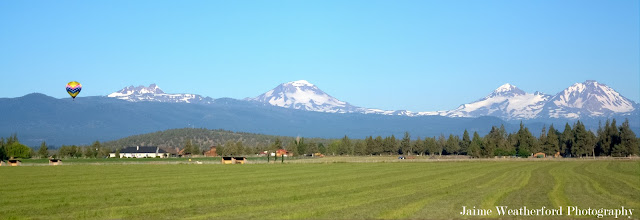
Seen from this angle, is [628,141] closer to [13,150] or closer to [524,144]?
[524,144]

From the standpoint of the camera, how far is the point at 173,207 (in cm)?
3089

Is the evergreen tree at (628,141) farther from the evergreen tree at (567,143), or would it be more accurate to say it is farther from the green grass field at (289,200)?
the green grass field at (289,200)

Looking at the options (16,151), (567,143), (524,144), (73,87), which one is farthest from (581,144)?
(16,151)

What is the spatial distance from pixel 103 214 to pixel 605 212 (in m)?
21.0

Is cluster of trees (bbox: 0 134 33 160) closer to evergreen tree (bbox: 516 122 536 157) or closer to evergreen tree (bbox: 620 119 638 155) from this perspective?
evergreen tree (bbox: 516 122 536 157)

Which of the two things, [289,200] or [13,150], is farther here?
[13,150]

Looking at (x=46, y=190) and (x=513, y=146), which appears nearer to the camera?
(x=46, y=190)

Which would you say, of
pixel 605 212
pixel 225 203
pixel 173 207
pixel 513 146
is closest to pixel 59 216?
pixel 173 207

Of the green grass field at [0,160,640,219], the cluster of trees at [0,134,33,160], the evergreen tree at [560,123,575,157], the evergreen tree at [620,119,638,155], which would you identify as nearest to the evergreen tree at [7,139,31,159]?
the cluster of trees at [0,134,33,160]

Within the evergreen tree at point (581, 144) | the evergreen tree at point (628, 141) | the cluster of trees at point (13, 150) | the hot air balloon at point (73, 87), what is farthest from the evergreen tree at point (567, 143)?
the cluster of trees at point (13, 150)

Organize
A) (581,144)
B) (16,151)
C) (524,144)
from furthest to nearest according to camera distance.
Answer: (16,151) < (524,144) < (581,144)

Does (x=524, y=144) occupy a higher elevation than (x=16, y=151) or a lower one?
higher

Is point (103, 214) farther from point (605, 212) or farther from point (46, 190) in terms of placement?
point (605, 212)

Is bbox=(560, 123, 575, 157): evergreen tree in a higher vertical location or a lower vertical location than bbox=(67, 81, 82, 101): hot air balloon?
lower
